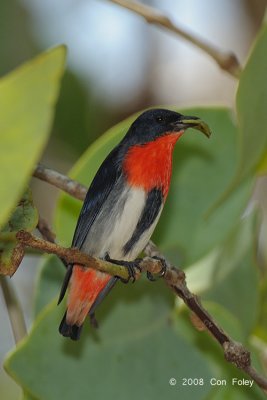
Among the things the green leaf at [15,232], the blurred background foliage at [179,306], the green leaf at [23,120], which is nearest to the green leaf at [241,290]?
the blurred background foliage at [179,306]

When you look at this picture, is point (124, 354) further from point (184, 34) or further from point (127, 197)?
point (184, 34)

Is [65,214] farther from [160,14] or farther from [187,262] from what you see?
[160,14]

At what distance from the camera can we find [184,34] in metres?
1.22

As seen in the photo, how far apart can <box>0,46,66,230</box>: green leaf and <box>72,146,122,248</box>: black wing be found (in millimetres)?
472

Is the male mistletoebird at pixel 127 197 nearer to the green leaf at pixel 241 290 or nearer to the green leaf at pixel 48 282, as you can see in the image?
the green leaf at pixel 48 282

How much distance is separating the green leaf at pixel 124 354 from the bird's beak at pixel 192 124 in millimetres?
309

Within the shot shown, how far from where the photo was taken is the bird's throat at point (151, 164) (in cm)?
101

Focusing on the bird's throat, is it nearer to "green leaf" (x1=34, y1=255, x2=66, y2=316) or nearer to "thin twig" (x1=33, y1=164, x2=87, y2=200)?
"thin twig" (x1=33, y1=164, x2=87, y2=200)

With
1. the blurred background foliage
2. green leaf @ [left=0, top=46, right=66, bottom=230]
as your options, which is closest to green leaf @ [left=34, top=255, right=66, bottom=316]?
the blurred background foliage

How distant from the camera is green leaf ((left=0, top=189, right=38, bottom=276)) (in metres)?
0.74

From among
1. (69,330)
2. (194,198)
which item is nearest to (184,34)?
(194,198)

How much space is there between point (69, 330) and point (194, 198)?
0.94ft

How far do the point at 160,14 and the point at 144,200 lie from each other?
337 mm

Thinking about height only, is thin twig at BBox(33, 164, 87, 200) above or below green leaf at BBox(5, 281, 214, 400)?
above
